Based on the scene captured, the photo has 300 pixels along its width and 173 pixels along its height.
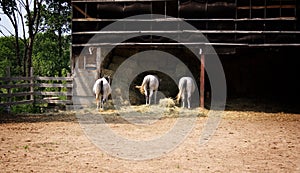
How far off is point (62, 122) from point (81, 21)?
17.1 feet

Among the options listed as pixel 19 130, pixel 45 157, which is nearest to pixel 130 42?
pixel 19 130

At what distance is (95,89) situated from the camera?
13.7 meters

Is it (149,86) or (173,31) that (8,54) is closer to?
(149,86)

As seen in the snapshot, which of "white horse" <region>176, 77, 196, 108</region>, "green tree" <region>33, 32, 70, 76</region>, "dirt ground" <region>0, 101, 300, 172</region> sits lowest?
"dirt ground" <region>0, 101, 300, 172</region>

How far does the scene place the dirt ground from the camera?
6.02 metres

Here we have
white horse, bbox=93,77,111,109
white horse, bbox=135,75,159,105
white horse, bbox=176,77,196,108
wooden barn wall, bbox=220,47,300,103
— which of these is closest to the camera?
white horse, bbox=93,77,111,109

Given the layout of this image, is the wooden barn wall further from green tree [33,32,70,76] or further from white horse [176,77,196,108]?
green tree [33,32,70,76]

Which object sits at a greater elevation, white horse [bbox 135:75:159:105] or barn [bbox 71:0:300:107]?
barn [bbox 71:0:300:107]

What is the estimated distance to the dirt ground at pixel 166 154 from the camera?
6.02 metres

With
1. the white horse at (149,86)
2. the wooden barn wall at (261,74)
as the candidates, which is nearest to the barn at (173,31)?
the white horse at (149,86)

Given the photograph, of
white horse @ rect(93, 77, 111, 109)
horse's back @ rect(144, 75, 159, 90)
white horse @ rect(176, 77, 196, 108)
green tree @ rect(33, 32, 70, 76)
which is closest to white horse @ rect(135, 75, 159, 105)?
horse's back @ rect(144, 75, 159, 90)

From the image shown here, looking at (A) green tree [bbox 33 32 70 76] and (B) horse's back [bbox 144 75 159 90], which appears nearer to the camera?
(B) horse's back [bbox 144 75 159 90]

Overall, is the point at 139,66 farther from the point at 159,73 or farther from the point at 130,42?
the point at 130,42

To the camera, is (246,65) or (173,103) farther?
(246,65)
